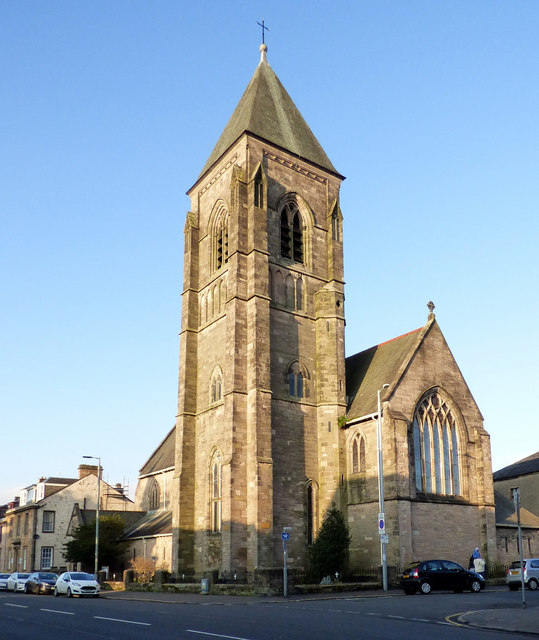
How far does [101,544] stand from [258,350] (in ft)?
74.5

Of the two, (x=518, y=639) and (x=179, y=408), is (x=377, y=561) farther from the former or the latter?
(x=518, y=639)

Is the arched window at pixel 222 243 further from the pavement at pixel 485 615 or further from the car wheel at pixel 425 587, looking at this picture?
the car wheel at pixel 425 587

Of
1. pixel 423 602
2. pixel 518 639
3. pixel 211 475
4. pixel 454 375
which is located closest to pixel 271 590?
pixel 423 602

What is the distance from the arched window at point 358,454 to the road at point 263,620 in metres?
12.7

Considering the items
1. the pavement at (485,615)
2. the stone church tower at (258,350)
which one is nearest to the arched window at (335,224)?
the stone church tower at (258,350)

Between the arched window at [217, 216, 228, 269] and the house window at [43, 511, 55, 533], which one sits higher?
the arched window at [217, 216, 228, 269]

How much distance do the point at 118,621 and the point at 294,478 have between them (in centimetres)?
2103

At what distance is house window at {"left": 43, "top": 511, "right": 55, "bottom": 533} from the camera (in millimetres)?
60688

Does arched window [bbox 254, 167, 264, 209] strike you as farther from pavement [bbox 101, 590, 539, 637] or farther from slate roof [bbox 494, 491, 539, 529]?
slate roof [bbox 494, 491, 539, 529]

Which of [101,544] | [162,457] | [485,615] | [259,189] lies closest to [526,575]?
[485,615]

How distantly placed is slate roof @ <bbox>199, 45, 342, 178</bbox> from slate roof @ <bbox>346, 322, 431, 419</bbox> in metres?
13.1

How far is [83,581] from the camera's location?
102ft

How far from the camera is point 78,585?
1215 inches

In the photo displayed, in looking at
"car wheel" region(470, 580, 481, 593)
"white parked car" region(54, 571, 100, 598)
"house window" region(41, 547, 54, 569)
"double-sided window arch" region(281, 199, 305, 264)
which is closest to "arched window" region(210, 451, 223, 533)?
"white parked car" region(54, 571, 100, 598)
